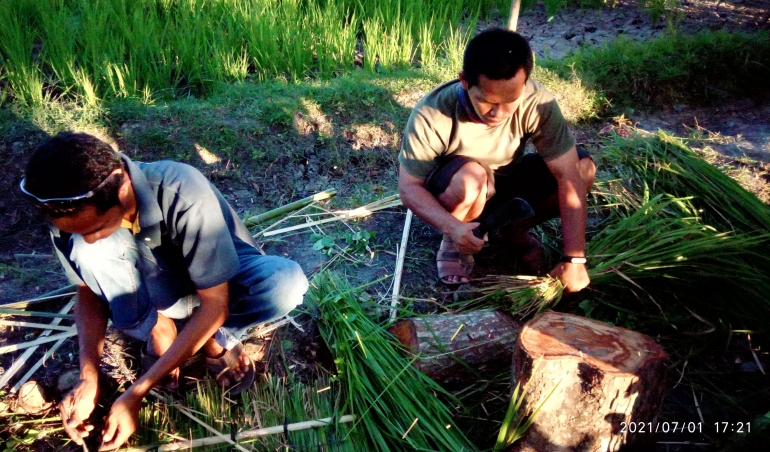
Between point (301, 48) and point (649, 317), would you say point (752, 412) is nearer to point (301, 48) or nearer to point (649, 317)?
point (649, 317)

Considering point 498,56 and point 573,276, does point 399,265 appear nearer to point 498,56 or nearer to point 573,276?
point 573,276

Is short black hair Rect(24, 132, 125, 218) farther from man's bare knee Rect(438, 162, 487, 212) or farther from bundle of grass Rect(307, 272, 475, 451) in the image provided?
man's bare knee Rect(438, 162, 487, 212)

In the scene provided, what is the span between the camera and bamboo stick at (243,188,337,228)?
2.81 m

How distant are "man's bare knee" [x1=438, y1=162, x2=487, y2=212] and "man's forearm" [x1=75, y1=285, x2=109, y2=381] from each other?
4.37ft

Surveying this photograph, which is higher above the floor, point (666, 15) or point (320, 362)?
point (666, 15)

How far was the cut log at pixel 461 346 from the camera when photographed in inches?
75.0

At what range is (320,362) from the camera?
6.93ft

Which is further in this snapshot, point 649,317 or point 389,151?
point 389,151

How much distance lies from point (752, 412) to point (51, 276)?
2.91 metres

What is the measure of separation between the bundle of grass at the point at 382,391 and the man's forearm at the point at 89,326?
778mm

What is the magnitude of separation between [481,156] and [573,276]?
2.03 ft

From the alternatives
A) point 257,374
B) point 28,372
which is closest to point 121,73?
point 28,372

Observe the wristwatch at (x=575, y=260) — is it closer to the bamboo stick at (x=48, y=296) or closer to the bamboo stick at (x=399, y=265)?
the bamboo stick at (x=399, y=265)

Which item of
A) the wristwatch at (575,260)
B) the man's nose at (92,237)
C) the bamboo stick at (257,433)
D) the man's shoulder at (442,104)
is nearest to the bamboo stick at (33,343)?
the bamboo stick at (257,433)
